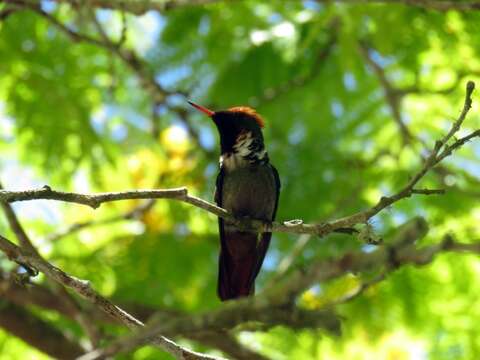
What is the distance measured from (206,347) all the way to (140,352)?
0.63 m

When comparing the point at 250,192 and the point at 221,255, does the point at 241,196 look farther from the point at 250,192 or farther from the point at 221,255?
the point at 221,255

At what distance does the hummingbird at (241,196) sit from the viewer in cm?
577

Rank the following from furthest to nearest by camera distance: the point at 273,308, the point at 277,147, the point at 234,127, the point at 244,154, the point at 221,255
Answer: the point at 277,147, the point at 234,127, the point at 244,154, the point at 221,255, the point at 273,308

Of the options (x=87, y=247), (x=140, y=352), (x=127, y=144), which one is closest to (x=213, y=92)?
(x=127, y=144)

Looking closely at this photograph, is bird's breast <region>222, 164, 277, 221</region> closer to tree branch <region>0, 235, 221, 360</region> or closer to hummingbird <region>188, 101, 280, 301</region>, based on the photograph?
hummingbird <region>188, 101, 280, 301</region>

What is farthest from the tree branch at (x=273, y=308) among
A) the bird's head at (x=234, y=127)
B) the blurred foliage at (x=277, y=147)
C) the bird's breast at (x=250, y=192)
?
the blurred foliage at (x=277, y=147)

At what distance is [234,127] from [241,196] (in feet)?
2.06

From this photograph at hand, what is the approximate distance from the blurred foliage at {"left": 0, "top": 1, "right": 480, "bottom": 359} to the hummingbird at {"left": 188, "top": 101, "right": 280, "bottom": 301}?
44.1 inches

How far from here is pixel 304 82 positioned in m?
7.93

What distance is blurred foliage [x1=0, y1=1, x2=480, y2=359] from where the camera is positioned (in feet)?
23.3

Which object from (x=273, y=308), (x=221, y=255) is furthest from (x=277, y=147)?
(x=273, y=308)

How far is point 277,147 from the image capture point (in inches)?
318

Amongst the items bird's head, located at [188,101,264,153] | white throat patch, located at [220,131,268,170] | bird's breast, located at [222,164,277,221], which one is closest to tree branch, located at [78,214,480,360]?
bird's breast, located at [222,164,277,221]

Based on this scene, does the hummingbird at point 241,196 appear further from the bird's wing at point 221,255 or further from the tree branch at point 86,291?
the tree branch at point 86,291
